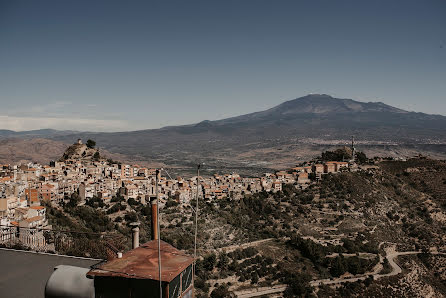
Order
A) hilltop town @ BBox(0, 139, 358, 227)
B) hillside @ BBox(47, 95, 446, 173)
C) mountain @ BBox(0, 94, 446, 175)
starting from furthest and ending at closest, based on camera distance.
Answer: mountain @ BBox(0, 94, 446, 175), hillside @ BBox(47, 95, 446, 173), hilltop town @ BBox(0, 139, 358, 227)

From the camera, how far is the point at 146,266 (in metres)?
4.44

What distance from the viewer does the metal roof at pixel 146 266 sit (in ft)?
13.7

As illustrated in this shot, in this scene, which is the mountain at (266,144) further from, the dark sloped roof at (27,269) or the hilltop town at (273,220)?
the dark sloped roof at (27,269)

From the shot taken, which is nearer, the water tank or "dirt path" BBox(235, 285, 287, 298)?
the water tank

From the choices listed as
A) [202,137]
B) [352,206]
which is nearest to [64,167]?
[352,206]

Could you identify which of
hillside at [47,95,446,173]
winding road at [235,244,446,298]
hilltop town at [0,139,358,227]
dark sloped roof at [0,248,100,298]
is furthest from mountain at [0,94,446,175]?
dark sloped roof at [0,248,100,298]

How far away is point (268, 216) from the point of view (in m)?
30.0

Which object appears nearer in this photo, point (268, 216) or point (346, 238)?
point (346, 238)

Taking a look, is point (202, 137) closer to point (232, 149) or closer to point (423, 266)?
point (232, 149)

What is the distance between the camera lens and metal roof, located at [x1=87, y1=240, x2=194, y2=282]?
13.7 feet

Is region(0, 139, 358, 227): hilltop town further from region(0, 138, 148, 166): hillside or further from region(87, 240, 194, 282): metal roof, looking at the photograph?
region(0, 138, 148, 166): hillside

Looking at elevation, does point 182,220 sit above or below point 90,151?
below

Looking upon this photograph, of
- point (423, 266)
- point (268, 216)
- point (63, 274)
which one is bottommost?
point (423, 266)

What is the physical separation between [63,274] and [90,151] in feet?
124
